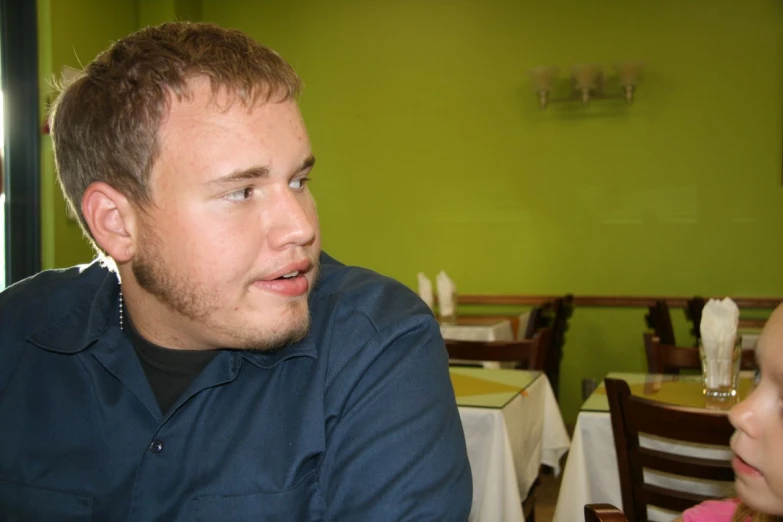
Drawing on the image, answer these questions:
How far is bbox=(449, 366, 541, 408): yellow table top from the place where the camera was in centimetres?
226

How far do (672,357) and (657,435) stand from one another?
1.10 metres

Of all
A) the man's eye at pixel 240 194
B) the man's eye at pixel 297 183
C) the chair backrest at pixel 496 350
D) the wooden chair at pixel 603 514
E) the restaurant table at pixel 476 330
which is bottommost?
the restaurant table at pixel 476 330

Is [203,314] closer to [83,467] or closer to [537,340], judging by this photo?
[83,467]

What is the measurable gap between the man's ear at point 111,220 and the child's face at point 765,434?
850mm

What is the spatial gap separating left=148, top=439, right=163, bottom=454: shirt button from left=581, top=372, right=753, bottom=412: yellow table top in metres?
1.38

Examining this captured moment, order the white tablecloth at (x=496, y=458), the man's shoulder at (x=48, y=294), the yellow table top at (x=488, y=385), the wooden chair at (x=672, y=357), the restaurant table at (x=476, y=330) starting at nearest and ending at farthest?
the man's shoulder at (x=48, y=294), the white tablecloth at (x=496, y=458), the yellow table top at (x=488, y=385), the wooden chair at (x=672, y=357), the restaurant table at (x=476, y=330)

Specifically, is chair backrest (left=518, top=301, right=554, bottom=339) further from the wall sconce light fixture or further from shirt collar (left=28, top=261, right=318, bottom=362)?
shirt collar (left=28, top=261, right=318, bottom=362)

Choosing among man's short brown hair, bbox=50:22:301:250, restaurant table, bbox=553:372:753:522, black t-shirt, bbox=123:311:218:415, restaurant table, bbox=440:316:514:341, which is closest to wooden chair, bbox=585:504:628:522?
black t-shirt, bbox=123:311:218:415

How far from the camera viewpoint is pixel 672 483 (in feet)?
6.67

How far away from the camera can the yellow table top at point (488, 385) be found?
226 centimetres

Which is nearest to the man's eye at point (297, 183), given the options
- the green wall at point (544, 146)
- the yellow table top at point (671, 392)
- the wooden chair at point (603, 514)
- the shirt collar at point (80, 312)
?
the shirt collar at point (80, 312)

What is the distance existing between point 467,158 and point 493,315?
1.17m

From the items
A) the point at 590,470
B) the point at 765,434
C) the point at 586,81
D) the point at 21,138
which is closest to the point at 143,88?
the point at 765,434

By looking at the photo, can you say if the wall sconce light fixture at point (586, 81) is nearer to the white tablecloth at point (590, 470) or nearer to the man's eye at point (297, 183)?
the white tablecloth at point (590, 470)
